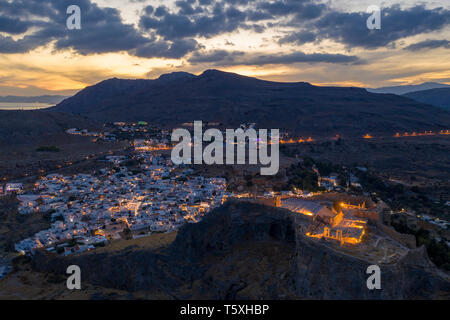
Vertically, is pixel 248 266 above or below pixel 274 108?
below

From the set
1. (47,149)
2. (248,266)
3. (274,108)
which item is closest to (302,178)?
(248,266)

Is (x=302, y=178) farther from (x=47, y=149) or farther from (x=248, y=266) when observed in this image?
(x=47, y=149)

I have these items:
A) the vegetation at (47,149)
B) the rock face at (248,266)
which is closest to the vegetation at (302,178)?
the rock face at (248,266)

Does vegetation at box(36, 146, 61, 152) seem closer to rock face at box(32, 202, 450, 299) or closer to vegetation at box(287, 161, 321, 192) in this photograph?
vegetation at box(287, 161, 321, 192)

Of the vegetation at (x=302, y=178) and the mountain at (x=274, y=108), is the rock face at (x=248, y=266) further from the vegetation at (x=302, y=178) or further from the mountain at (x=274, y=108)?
the mountain at (x=274, y=108)
